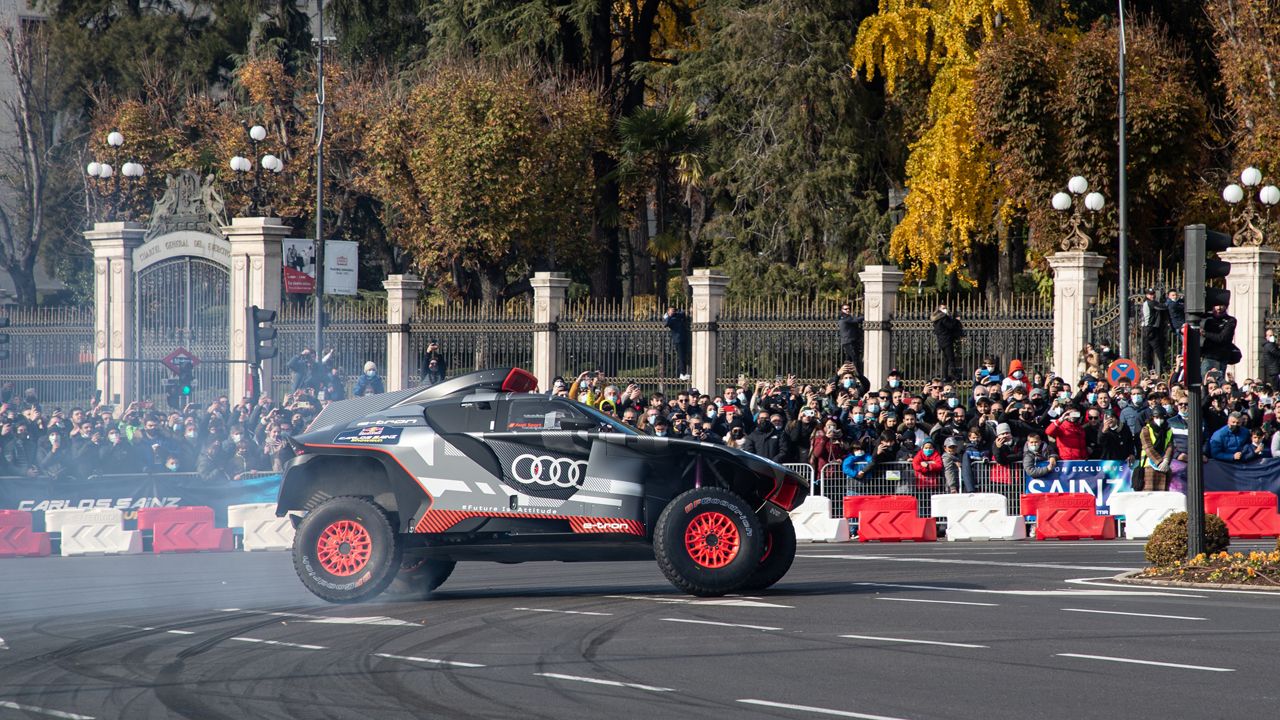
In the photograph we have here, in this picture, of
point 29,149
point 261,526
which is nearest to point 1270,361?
point 261,526

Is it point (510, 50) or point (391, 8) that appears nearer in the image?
point (510, 50)

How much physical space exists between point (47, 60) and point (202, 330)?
29.4 metres

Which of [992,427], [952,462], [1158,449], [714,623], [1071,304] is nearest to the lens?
[714,623]

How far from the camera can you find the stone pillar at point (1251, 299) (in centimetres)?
2811

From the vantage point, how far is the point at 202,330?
113 feet

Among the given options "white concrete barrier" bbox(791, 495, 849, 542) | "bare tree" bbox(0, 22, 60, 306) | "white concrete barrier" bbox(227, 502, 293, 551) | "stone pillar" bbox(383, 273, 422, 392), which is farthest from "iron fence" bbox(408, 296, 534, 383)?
"bare tree" bbox(0, 22, 60, 306)

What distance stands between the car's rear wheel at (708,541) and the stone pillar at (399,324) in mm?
19192

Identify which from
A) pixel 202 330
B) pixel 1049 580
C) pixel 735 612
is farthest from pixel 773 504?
pixel 202 330

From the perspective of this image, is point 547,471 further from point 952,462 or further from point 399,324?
point 399,324

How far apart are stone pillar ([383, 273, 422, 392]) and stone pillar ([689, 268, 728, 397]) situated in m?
5.70

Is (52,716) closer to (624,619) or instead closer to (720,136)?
(624,619)

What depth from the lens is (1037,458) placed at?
904 inches

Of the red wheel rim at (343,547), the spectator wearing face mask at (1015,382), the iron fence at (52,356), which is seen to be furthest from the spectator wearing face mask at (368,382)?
the red wheel rim at (343,547)

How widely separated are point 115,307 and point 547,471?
899 inches
